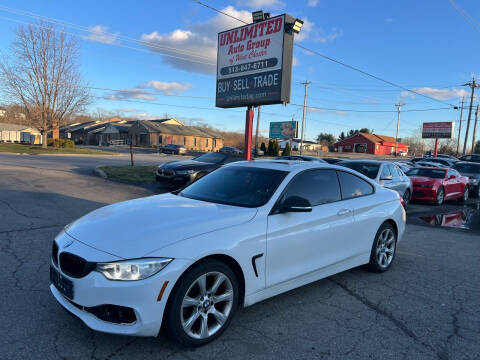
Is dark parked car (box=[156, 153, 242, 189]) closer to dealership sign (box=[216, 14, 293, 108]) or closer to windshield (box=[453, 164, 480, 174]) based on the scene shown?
dealership sign (box=[216, 14, 293, 108])

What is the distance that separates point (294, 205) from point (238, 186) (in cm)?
83

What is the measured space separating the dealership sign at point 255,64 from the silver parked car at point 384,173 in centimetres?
411

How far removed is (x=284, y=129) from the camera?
5875 centimetres

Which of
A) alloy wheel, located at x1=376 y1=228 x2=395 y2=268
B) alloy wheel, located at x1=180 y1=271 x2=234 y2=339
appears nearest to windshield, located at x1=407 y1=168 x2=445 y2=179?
alloy wheel, located at x1=376 y1=228 x2=395 y2=268

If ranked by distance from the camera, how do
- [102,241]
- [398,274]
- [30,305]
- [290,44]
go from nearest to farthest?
1. [102,241]
2. [30,305]
3. [398,274]
4. [290,44]

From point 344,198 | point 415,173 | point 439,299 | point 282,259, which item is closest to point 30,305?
point 282,259

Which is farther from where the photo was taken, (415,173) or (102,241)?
(415,173)

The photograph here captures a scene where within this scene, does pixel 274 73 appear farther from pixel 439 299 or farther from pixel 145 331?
pixel 145 331

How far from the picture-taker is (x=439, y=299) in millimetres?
4238

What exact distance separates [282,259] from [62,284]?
6.59ft

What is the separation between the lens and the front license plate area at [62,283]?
9.41 ft

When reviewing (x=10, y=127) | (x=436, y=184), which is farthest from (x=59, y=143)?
(x=10, y=127)

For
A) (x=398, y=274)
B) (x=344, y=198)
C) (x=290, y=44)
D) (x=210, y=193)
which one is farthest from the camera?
(x=290, y=44)

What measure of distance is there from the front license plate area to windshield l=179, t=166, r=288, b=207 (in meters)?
1.62
